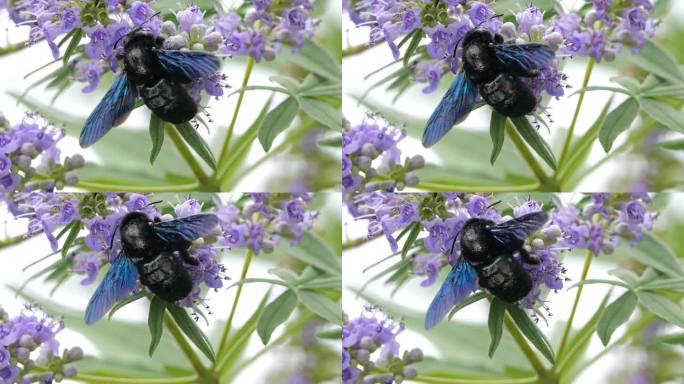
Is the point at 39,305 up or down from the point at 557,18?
down

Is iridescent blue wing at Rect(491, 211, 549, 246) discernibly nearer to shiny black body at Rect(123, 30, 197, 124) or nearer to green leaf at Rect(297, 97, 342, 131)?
green leaf at Rect(297, 97, 342, 131)

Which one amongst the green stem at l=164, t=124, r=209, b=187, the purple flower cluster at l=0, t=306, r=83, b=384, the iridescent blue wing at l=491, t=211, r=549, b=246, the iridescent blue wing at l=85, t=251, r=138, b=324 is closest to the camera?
the iridescent blue wing at l=491, t=211, r=549, b=246

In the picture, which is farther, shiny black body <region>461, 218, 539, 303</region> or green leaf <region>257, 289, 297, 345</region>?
green leaf <region>257, 289, 297, 345</region>

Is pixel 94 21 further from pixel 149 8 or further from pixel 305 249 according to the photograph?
pixel 305 249

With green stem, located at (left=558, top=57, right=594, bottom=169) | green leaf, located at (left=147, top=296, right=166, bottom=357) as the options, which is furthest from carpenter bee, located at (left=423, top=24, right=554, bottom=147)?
green leaf, located at (left=147, top=296, right=166, bottom=357)

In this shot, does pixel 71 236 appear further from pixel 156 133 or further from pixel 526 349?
pixel 526 349

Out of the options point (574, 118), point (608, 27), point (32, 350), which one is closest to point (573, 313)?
point (574, 118)

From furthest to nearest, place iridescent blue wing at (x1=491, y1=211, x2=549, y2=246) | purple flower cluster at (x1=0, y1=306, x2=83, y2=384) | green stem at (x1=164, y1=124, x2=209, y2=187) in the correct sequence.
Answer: green stem at (x1=164, y1=124, x2=209, y2=187), purple flower cluster at (x1=0, y1=306, x2=83, y2=384), iridescent blue wing at (x1=491, y1=211, x2=549, y2=246)

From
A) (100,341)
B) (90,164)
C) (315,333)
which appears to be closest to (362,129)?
(315,333)
